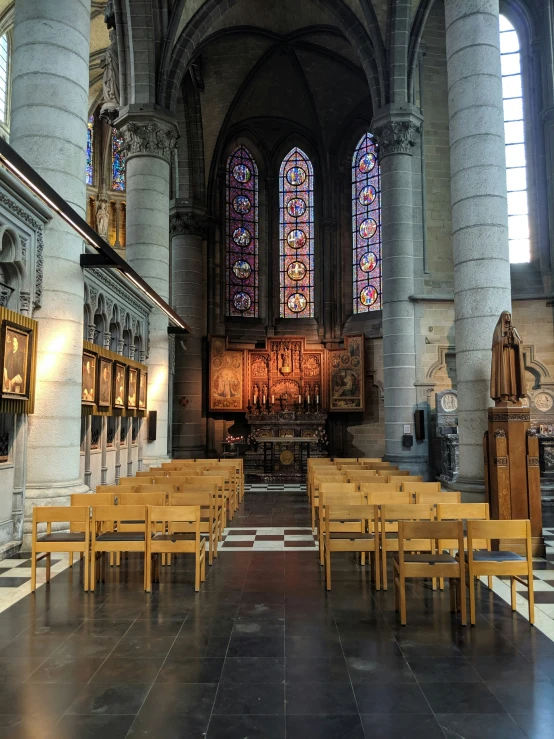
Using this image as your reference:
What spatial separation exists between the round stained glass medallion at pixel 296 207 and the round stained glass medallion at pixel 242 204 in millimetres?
1959

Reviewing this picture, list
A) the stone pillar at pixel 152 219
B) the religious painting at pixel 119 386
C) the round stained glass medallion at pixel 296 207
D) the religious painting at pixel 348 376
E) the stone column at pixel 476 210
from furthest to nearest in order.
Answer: the round stained glass medallion at pixel 296 207 → the religious painting at pixel 348 376 → the stone pillar at pixel 152 219 → the religious painting at pixel 119 386 → the stone column at pixel 476 210

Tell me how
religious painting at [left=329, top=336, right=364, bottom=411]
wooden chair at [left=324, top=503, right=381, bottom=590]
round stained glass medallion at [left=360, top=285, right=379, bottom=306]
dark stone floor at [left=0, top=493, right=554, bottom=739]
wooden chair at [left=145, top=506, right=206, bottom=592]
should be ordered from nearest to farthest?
dark stone floor at [left=0, top=493, right=554, bottom=739] → wooden chair at [left=145, top=506, right=206, bottom=592] → wooden chair at [left=324, top=503, right=381, bottom=590] → religious painting at [left=329, top=336, right=364, bottom=411] → round stained glass medallion at [left=360, top=285, right=379, bottom=306]

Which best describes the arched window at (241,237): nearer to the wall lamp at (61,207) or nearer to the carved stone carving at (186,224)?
the carved stone carving at (186,224)

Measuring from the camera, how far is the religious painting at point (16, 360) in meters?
8.25

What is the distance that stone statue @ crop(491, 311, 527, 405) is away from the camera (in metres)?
9.46

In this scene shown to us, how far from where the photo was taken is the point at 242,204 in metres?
30.4

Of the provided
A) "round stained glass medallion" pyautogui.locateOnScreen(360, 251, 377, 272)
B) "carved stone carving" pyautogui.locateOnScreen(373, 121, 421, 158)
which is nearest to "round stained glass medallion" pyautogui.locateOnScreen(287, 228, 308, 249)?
"round stained glass medallion" pyautogui.locateOnScreen(360, 251, 377, 272)

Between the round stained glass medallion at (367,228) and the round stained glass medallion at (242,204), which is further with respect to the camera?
the round stained glass medallion at (242,204)

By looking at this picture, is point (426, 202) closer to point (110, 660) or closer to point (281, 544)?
point (281, 544)

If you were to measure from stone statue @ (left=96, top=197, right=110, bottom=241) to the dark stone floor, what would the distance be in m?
26.3

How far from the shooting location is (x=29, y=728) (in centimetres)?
369

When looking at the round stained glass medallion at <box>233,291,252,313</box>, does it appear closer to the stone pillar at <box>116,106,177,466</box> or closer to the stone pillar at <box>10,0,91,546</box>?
the stone pillar at <box>116,106,177,466</box>

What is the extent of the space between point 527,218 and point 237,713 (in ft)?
69.5

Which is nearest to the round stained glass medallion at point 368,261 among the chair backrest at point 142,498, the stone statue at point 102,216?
the stone statue at point 102,216
